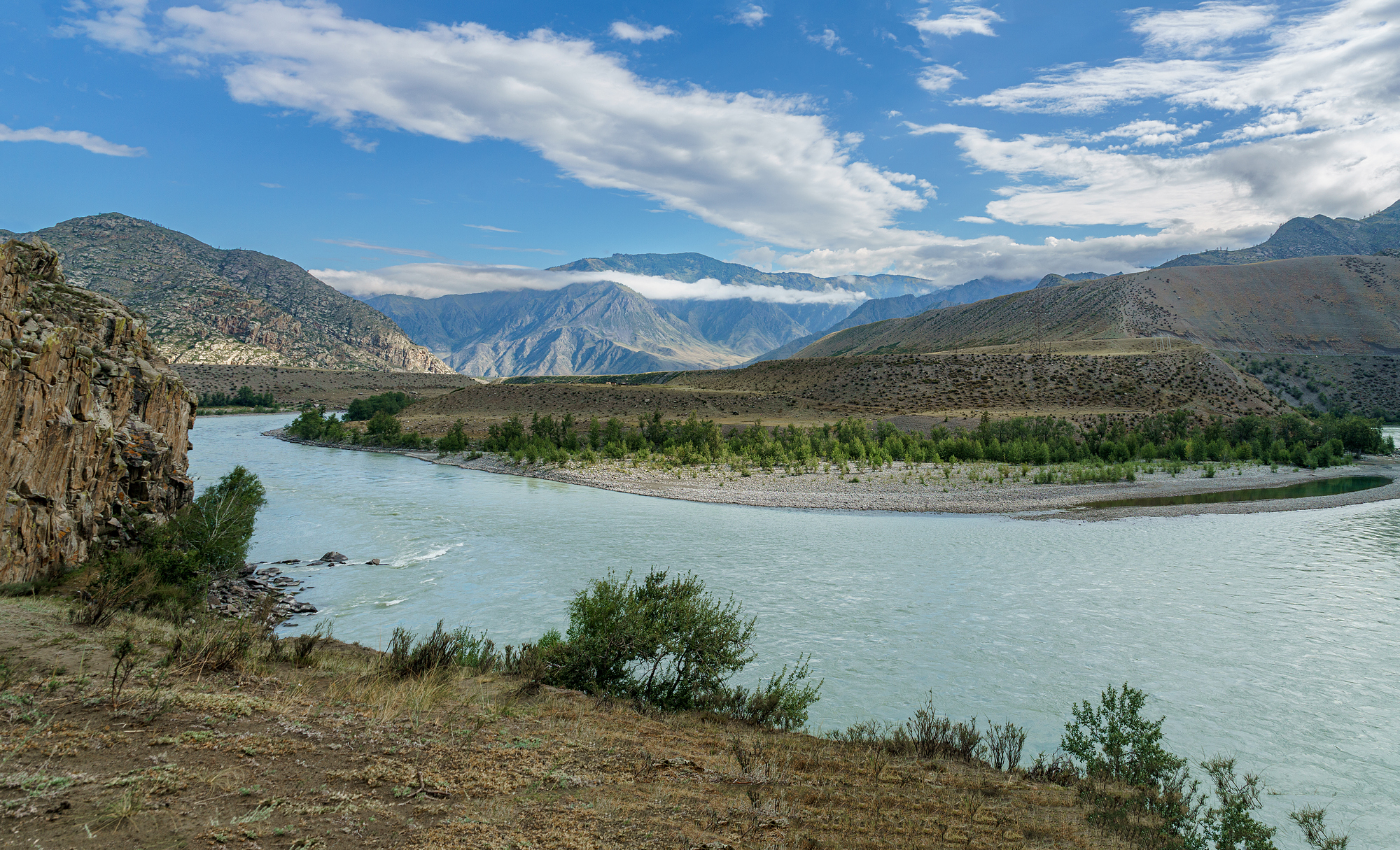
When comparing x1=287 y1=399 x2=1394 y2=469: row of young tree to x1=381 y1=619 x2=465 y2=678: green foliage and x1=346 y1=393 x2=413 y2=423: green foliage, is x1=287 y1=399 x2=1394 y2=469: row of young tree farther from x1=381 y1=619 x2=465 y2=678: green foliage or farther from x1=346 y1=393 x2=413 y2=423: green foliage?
x1=381 y1=619 x2=465 y2=678: green foliage

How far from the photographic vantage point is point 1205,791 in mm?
8555

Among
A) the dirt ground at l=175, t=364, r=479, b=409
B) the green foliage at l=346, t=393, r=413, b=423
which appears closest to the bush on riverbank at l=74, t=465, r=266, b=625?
the green foliage at l=346, t=393, r=413, b=423

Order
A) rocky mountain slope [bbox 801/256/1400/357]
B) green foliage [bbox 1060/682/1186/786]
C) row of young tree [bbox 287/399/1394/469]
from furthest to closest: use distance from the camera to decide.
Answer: rocky mountain slope [bbox 801/256/1400/357] → row of young tree [bbox 287/399/1394/469] → green foliage [bbox 1060/682/1186/786]

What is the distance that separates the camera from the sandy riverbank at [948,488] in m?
30.9

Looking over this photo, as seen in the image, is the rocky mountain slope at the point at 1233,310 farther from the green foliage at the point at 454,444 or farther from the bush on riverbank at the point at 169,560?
the bush on riverbank at the point at 169,560

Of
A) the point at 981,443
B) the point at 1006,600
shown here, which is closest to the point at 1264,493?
the point at 981,443

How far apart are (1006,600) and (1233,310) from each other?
108 m

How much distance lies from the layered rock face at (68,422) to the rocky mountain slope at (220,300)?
356 feet

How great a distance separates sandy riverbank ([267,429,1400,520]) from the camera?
101 feet

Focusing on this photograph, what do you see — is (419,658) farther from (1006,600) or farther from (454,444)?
(454,444)

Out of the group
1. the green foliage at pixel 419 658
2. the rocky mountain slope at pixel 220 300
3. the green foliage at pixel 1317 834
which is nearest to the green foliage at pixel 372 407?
the rocky mountain slope at pixel 220 300

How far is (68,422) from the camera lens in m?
14.2

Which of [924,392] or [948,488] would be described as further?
[924,392]

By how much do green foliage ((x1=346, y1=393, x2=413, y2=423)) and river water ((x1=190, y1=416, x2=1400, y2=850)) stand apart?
2046 inches
